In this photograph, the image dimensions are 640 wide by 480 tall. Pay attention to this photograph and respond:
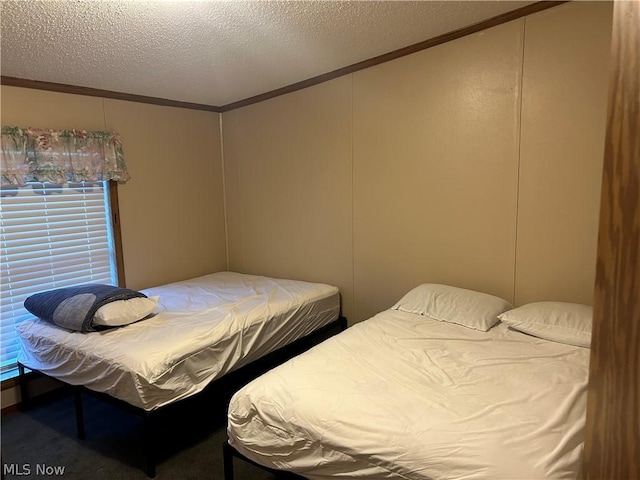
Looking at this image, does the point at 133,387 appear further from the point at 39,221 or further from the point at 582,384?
the point at 582,384

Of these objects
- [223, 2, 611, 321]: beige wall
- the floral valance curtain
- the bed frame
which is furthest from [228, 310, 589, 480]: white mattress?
the floral valance curtain

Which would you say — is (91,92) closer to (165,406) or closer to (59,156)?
(59,156)

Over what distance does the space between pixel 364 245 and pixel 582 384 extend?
184cm

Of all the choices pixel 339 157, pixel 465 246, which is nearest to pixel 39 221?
pixel 339 157

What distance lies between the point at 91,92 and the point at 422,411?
331 centimetres

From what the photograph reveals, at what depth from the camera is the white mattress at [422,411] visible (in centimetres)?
132

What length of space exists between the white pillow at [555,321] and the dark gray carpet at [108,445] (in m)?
1.60

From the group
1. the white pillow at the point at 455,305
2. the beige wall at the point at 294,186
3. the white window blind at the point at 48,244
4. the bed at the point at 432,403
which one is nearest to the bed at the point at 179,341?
the white window blind at the point at 48,244

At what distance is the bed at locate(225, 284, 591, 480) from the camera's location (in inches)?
52.3

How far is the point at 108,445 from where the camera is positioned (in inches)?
96.5

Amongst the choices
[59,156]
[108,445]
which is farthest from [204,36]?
[108,445]

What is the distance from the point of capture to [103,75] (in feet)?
9.54

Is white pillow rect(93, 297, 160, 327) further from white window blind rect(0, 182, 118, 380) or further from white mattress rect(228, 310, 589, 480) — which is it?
white mattress rect(228, 310, 589, 480)

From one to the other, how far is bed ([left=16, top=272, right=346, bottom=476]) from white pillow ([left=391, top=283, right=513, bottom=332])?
0.80 m
